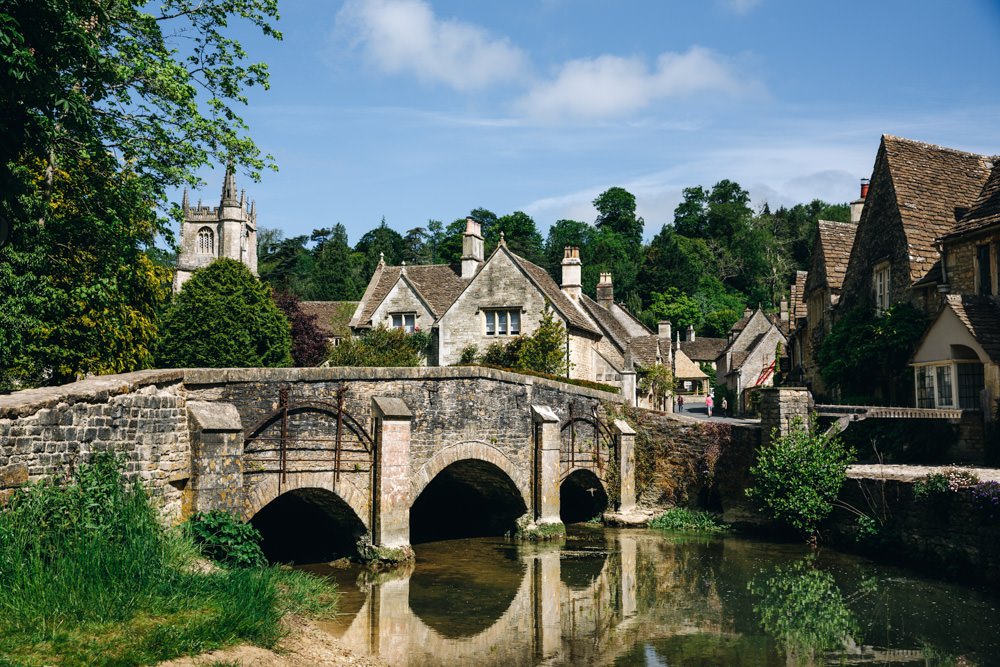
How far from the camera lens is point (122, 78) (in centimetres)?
1540

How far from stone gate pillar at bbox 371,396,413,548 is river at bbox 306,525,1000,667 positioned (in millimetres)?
845

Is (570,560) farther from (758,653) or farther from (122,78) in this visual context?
(122,78)

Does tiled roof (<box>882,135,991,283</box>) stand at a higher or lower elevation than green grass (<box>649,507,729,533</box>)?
higher

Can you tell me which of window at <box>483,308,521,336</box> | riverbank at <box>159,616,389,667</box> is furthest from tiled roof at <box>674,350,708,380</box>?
riverbank at <box>159,616,389,667</box>

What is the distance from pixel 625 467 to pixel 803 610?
10.3 meters

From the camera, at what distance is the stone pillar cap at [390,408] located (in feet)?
55.6

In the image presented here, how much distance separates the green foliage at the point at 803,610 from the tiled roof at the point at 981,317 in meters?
7.33

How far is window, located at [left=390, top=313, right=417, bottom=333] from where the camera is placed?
39500 mm

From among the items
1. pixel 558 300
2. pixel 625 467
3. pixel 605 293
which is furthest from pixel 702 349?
pixel 625 467

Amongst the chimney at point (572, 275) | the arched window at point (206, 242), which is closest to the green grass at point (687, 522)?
the chimney at point (572, 275)

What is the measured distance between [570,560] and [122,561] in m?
11.5

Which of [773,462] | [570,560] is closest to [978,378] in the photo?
[773,462]

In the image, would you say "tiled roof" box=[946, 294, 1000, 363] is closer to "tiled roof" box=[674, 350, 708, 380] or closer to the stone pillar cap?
the stone pillar cap

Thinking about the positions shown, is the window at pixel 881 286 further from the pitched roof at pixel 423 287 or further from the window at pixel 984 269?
the pitched roof at pixel 423 287
